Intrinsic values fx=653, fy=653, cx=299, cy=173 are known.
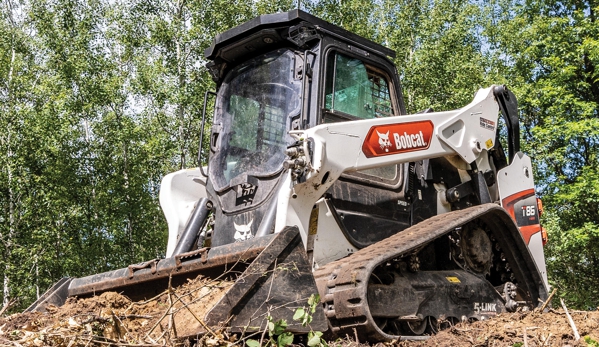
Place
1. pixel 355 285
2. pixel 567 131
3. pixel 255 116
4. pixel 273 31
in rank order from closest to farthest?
1. pixel 355 285
2. pixel 273 31
3. pixel 255 116
4. pixel 567 131

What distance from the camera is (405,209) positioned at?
5078 mm

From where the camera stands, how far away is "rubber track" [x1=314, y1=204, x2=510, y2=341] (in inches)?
146

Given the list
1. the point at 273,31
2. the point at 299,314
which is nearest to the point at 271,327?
the point at 299,314

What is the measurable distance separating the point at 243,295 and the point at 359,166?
4.72 feet

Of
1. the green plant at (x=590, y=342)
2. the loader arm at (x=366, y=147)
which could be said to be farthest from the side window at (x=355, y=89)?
the green plant at (x=590, y=342)

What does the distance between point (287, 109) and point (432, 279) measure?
1.57 meters

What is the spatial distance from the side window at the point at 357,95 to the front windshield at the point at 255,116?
27 centimetres

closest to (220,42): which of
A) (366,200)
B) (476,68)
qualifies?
(366,200)

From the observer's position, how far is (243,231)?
4590 mm

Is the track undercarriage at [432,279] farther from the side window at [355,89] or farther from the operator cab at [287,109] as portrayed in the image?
the side window at [355,89]

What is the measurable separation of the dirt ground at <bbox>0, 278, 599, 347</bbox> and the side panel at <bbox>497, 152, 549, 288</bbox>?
1.27 m

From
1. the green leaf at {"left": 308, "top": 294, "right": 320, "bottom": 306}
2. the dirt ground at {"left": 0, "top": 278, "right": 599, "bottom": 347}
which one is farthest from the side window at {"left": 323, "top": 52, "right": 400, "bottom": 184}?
the green leaf at {"left": 308, "top": 294, "right": 320, "bottom": 306}

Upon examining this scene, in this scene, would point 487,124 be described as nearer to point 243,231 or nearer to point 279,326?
point 243,231

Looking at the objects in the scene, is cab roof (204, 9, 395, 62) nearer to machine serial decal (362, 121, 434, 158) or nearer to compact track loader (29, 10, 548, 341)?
compact track loader (29, 10, 548, 341)
